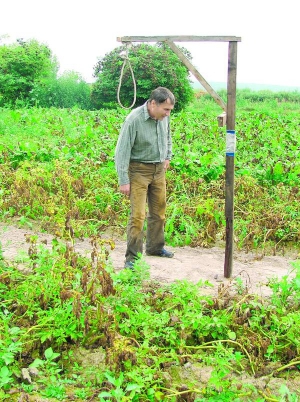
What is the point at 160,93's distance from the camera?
4.83 meters

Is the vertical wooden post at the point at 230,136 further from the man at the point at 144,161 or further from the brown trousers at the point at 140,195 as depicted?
the brown trousers at the point at 140,195

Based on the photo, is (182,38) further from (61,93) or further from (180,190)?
(61,93)

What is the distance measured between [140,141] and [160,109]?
1.26 feet

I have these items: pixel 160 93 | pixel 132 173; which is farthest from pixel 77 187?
pixel 160 93

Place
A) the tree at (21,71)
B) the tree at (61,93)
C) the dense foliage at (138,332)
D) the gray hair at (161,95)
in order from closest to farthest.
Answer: the dense foliage at (138,332), the gray hair at (161,95), the tree at (61,93), the tree at (21,71)

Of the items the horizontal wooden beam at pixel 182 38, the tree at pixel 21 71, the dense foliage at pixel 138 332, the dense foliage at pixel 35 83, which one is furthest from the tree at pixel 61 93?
the horizontal wooden beam at pixel 182 38

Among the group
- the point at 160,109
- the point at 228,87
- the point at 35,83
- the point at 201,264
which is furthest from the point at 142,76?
the point at 228,87

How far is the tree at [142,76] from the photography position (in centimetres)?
2205

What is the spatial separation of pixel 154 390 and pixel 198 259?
272cm

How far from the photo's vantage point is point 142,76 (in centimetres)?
2228

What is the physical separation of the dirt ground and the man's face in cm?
140

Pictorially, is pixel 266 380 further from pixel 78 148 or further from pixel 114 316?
pixel 78 148

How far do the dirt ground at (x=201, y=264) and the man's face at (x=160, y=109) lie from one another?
1.40 meters

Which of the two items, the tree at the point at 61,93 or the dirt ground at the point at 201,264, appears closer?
the dirt ground at the point at 201,264
